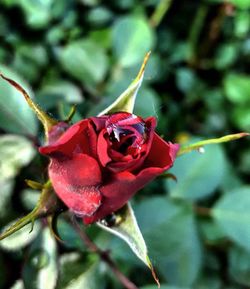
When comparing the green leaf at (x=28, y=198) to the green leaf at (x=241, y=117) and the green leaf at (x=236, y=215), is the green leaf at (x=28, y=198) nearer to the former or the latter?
the green leaf at (x=236, y=215)

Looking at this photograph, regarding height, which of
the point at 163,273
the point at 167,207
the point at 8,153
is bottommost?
the point at 163,273

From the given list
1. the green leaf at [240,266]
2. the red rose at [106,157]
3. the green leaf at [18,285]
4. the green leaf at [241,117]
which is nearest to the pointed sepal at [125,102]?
the red rose at [106,157]

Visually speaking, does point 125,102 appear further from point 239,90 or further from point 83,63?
point 239,90

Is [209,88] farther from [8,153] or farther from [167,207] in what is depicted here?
[8,153]

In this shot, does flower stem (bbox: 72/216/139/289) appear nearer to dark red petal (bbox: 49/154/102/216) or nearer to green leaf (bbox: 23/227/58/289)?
green leaf (bbox: 23/227/58/289)

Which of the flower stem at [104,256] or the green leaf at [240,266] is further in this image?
the green leaf at [240,266]

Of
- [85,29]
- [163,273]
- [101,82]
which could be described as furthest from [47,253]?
[85,29]
